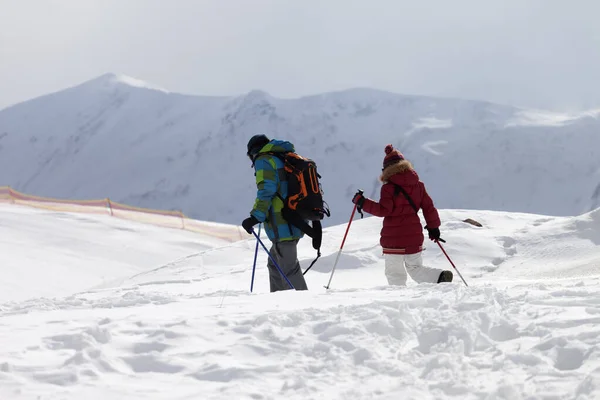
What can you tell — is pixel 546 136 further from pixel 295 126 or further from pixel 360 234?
pixel 360 234

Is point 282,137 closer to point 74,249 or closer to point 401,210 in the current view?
point 74,249

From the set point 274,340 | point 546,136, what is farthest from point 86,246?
point 546,136

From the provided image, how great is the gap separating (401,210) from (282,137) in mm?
101233

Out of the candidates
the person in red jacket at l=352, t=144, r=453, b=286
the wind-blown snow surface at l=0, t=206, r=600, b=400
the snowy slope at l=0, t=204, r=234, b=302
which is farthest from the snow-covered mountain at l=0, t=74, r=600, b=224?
the wind-blown snow surface at l=0, t=206, r=600, b=400

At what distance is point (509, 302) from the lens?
3555mm

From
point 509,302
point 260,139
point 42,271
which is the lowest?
point 42,271

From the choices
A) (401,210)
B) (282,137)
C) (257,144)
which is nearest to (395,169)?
(401,210)

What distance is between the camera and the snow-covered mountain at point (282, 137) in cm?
8819

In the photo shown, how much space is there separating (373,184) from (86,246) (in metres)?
82.4

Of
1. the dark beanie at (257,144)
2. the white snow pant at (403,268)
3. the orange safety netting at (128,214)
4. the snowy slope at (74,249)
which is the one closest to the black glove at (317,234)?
the white snow pant at (403,268)

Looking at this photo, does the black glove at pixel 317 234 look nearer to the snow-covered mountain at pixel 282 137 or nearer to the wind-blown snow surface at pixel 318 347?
the wind-blown snow surface at pixel 318 347

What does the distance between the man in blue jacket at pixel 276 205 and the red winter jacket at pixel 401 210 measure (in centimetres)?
93

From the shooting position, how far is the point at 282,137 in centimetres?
10650

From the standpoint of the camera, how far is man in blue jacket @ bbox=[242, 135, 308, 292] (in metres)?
5.71
